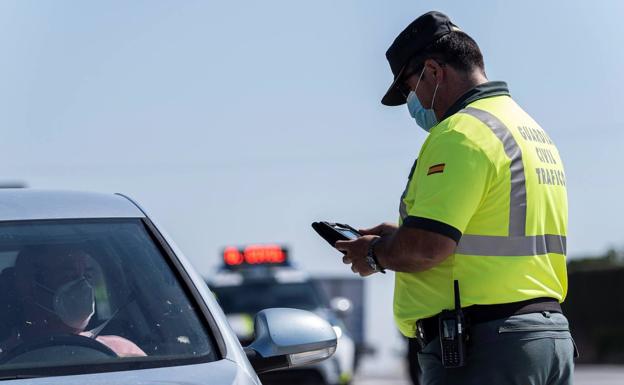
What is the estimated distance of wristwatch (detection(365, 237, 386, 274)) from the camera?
456 centimetres

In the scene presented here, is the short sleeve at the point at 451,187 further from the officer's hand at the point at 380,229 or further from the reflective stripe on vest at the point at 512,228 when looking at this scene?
the officer's hand at the point at 380,229

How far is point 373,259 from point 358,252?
8cm

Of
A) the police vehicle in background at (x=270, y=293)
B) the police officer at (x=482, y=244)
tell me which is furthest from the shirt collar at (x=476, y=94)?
the police vehicle in background at (x=270, y=293)

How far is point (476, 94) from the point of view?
185 inches

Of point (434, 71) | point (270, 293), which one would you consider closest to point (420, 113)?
point (434, 71)

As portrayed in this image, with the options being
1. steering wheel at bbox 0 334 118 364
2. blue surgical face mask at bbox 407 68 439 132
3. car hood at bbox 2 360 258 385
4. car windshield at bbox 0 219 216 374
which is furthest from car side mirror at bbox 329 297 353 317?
car hood at bbox 2 360 258 385

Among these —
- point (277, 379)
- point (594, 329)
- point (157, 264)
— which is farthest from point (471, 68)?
point (594, 329)

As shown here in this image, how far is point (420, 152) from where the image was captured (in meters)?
4.59

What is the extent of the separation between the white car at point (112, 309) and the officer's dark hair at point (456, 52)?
907mm

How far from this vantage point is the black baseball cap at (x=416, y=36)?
4750 mm

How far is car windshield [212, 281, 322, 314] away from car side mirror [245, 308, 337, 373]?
11.9 m

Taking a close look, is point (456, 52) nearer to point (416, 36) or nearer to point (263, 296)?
point (416, 36)

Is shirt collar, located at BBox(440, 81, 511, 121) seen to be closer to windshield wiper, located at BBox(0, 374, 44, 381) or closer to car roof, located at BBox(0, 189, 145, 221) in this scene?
car roof, located at BBox(0, 189, 145, 221)

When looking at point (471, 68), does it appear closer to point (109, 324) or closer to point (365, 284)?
point (109, 324)
